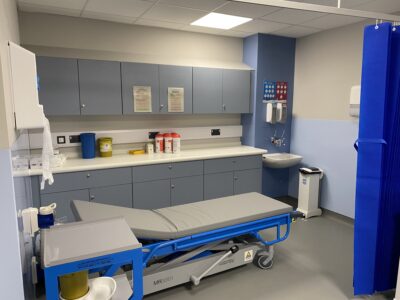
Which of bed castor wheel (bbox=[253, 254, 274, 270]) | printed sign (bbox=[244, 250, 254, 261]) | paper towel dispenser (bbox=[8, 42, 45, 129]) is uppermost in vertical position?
paper towel dispenser (bbox=[8, 42, 45, 129])

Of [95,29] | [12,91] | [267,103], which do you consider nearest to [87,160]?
[95,29]

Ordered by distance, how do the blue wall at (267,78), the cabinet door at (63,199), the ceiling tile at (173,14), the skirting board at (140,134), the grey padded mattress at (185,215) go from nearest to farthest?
the grey padded mattress at (185,215) < the cabinet door at (63,199) < the ceiling tile at (173,14) < the skirting board at (140,134) < the blue wall at (267,78)

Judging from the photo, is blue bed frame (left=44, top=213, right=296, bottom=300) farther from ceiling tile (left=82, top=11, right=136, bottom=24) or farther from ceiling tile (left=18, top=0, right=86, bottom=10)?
ceiling tile (left=82, top=11, right=136, bottom=24)

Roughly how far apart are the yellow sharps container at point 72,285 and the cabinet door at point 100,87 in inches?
91.4

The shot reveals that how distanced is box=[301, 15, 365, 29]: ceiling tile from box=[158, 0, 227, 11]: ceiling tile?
4.46 feet

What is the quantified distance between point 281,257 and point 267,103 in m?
2.27

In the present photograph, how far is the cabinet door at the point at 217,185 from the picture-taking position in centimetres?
391

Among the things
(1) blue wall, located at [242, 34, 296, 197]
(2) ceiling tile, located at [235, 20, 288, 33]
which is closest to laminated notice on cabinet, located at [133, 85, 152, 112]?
(2) ceiling tile, located at [235, 20, 288, 33]

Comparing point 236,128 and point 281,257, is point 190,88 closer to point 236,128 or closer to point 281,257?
point 236,128

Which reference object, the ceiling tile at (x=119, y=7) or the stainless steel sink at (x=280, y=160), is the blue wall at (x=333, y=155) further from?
the ceiling tile at (x=119, y=7)

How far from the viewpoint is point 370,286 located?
2.33m

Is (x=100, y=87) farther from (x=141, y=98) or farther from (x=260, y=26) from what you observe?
(x=260, y=26)

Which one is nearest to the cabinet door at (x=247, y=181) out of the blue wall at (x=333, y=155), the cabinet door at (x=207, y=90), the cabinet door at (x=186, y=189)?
the cabinet door at (x=186, y=189)

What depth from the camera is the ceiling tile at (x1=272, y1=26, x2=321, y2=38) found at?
3965 millimetres
